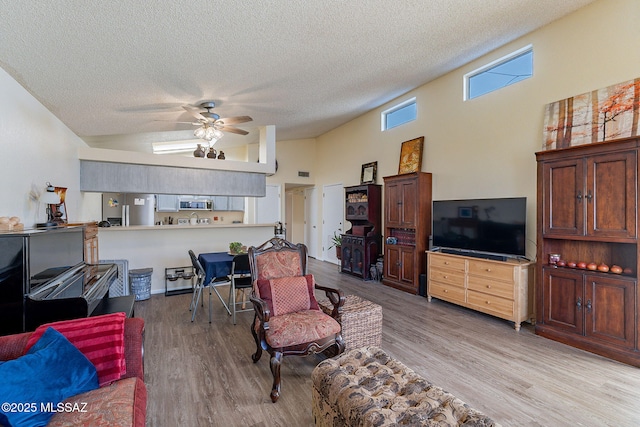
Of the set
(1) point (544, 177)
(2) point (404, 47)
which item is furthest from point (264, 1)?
(1) point (544, 177)

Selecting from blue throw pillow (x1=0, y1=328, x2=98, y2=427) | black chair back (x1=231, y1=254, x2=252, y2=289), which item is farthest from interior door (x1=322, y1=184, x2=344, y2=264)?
blue throw pillow (x1=0, y1=328, x2=98, y2=427)

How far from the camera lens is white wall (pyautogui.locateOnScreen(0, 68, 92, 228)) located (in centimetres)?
244

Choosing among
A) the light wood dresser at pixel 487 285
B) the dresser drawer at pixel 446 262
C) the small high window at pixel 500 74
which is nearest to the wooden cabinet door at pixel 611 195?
the light wood dresser at pixel 487 285

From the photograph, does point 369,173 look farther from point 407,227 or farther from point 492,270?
point 492,270

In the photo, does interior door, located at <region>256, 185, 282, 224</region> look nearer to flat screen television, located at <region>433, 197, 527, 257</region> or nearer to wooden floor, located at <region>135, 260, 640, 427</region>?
wooden floor, located at <region>135, 260, 640, 427</region>

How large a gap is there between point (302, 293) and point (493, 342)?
213 centimetres

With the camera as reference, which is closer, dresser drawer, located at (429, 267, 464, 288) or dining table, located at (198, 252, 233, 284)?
dining table, located at (198, 252, 233, 284)

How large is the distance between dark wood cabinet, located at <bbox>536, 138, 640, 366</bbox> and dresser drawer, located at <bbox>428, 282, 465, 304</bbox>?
3.10 feet

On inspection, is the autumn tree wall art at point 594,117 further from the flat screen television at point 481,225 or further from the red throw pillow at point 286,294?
the red throw pillow at point 286,294

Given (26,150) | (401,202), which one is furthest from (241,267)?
(401,202)

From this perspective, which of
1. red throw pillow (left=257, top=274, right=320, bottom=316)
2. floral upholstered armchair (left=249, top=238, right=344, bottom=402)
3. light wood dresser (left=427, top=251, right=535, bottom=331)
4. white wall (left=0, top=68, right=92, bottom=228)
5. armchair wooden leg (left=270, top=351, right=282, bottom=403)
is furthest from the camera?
light wood dresser (left=427, top=251, right=535, bottom=331)

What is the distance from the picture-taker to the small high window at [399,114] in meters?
5.68

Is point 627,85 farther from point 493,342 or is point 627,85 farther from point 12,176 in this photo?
point 12,176

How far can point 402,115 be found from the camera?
5930 millimetres
